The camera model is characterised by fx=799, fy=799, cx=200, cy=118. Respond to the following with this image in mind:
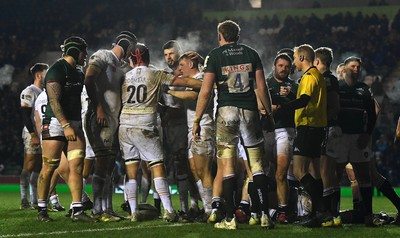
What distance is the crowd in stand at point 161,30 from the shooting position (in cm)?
3134

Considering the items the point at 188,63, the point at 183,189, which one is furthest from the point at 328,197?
the point at 188,63

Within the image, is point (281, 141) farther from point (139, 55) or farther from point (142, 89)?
point (139, 55)

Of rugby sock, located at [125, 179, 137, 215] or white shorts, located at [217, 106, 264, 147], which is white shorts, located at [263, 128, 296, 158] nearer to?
white shorts, located at [217, 106, 264, 147]

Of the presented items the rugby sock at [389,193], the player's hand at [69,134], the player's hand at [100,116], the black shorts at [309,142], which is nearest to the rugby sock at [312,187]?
the black shorts at [309,142]

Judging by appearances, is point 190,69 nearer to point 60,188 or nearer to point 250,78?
point 250,78

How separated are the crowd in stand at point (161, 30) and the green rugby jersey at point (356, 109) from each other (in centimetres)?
2008

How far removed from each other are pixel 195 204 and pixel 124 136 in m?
1.62

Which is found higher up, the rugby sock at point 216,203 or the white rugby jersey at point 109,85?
the white rugby jersey at point 109,85

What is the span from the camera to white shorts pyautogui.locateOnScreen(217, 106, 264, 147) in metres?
8.98

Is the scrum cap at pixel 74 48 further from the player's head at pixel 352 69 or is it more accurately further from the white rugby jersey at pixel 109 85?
the player's head at pixel 352 69

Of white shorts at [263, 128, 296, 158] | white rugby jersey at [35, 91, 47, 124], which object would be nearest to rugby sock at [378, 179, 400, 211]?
white shorts at [263, 128, 296, 158]

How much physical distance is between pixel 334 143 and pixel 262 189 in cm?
149

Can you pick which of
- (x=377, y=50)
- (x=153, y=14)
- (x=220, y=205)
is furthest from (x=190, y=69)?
(x=153, y=14)

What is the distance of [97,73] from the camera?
10.1 metres
